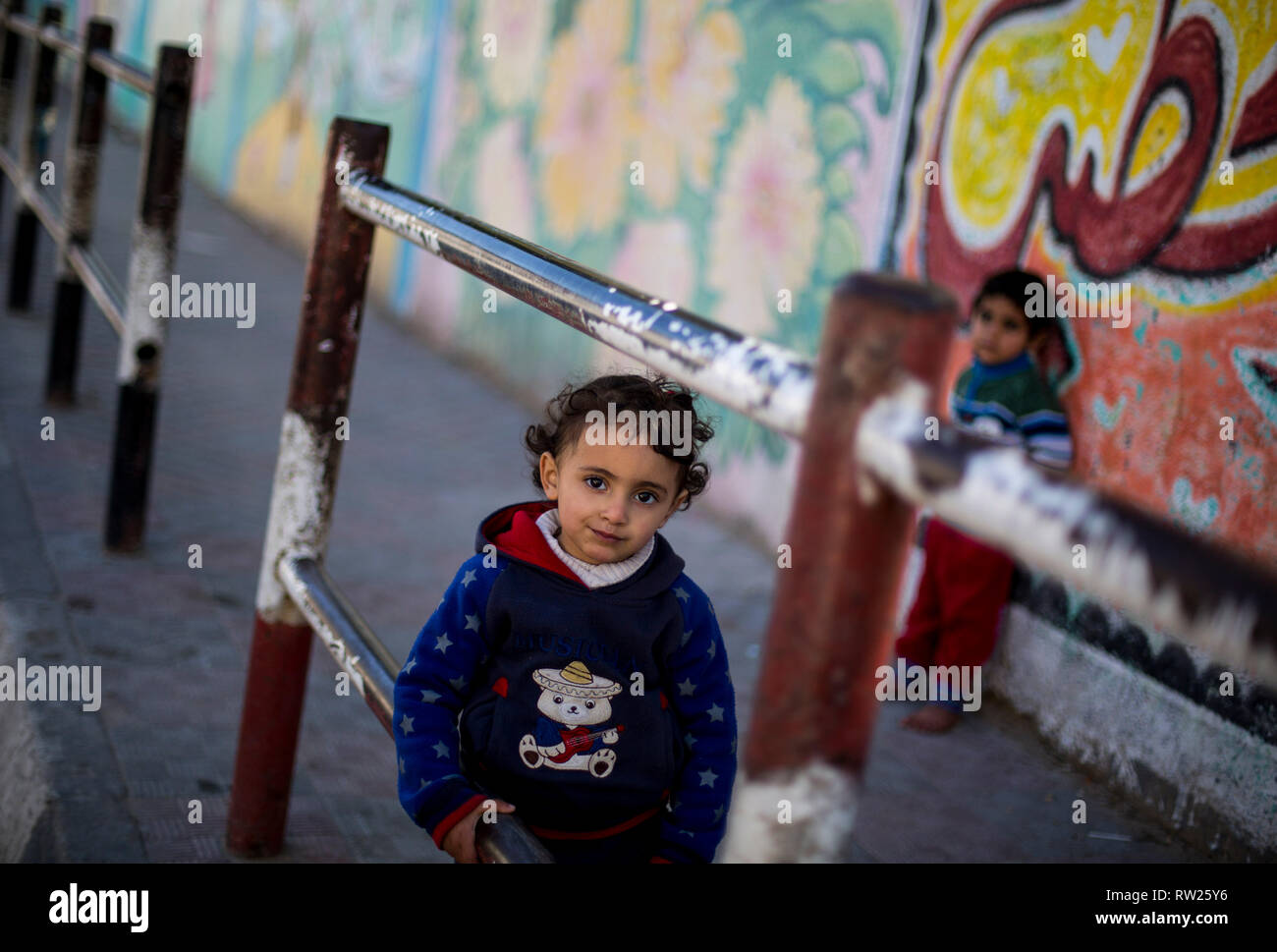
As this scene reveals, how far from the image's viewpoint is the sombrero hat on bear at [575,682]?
5.11 ft

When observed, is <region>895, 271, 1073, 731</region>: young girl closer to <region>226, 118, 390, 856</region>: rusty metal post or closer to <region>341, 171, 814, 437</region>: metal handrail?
<region>226, 118, 390, 856</region>: rusty metal post

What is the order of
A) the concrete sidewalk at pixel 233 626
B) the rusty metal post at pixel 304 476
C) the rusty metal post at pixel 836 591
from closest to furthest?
the rusty metal post at pixel 836 591
the rusty metal post at pixel 304 476
the concrete sidewalk at pixel 233 626

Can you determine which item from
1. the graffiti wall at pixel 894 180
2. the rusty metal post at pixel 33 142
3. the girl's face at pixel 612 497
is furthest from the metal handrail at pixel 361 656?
the rusty metal post at pixel 33 142

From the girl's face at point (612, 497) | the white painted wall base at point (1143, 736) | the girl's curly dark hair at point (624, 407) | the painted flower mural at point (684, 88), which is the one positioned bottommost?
the white painted wall base at point (1143, 736)

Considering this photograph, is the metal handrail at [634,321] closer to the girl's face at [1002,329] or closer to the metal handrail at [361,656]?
the metal handrail at [361,656]

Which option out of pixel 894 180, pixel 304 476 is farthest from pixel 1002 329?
pixel 304 476

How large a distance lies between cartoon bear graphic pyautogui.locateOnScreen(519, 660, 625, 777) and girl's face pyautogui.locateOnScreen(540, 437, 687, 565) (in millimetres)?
149

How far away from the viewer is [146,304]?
3549 millimetres

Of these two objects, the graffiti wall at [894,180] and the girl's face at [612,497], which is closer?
the girl's face at [612,497]

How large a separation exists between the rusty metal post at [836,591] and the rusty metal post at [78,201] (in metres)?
4.11

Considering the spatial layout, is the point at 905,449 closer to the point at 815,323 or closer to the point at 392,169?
the point at 815,323

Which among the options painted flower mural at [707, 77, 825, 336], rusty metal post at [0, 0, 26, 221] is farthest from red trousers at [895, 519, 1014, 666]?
rusty metal post at [0, 0, 26, 221]

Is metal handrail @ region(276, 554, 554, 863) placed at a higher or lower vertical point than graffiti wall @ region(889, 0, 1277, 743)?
lower

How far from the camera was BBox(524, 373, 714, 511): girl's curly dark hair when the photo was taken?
62.7 inches
